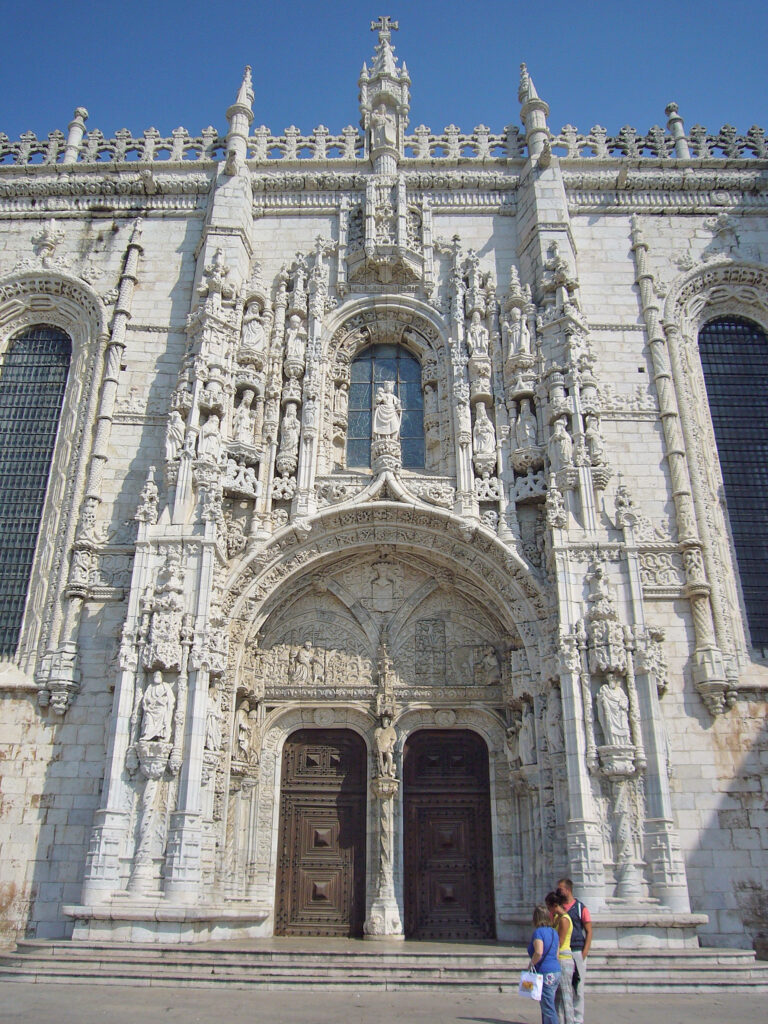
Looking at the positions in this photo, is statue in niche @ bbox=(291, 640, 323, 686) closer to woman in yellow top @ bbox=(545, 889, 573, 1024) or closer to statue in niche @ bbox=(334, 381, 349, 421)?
statue in niche @ bbox=(334, 381, 349, 421)

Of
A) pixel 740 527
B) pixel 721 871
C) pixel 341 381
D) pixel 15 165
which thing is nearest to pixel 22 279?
pixel 15 165

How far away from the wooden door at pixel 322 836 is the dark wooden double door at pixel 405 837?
2 cm

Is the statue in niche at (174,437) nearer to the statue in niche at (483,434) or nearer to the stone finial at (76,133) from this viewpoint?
the statue in niche at (483,434)

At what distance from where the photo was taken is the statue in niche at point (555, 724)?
12.6 metres

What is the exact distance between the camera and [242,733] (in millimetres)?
13938

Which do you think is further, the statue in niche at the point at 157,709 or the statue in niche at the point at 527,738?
the statue in niche at the point at 527,738

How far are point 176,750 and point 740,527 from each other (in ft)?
34.9

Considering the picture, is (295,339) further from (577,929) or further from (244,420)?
(577,929)

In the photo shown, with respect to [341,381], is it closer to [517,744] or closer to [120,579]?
[120,579]

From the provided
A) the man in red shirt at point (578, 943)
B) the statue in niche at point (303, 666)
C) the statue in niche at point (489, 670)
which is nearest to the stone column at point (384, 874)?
the statue in niche at point (303, 666)

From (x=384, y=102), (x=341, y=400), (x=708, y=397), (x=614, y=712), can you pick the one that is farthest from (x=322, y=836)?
(x=384, y=102)

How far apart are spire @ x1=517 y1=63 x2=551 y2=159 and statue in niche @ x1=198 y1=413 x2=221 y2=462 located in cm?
917

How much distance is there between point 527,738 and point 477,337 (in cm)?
746

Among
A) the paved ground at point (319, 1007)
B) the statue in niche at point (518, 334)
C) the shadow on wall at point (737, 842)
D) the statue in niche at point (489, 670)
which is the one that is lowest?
the paved ground at point (319, 1007)
